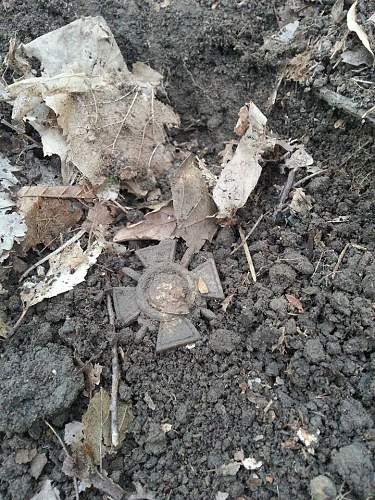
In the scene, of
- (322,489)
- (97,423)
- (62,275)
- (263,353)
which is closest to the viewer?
(322,489)

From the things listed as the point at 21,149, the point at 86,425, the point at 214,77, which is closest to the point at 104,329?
the point at 86,425

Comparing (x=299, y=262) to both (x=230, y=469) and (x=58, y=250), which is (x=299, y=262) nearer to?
(x=230, y=469)

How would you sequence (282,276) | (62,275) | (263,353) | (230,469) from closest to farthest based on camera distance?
(230,469) → (263,353) → (282,276) → (62,275)

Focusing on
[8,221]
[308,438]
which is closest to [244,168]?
[8,221]

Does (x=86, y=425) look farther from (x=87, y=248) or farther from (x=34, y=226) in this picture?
(x=34, y=226)

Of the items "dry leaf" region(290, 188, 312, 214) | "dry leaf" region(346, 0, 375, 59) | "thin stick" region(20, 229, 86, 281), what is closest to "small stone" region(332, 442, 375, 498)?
"dry leaf" region(290, 188, 312, 214)

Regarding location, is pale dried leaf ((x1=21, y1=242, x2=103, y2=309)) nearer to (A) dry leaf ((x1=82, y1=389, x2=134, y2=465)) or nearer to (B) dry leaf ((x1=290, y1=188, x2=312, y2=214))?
(A) dry leaf ((x1=82, y1=389, x2=134, y2=465))

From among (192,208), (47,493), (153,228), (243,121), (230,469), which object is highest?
(243,121)
